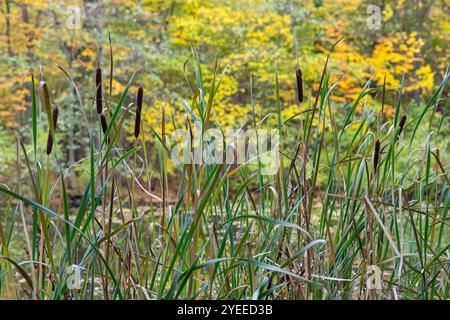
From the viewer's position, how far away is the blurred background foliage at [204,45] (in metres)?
7.59

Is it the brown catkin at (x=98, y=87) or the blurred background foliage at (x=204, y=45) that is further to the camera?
the blurred background foliage at (x=204, y=45)

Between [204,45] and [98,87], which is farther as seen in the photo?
[204,45]

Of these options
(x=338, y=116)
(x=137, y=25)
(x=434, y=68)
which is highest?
(x=137, y=25)

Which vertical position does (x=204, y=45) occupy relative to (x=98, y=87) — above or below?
below

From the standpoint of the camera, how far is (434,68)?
8.55 metres

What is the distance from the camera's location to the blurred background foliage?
7586mm

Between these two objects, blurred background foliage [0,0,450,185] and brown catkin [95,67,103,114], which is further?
blurred background foliage [0,0,450,185]

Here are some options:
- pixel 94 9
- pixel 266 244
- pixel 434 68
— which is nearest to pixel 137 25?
pixel 94 9

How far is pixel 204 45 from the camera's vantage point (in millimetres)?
8398

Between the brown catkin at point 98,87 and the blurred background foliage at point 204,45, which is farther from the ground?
the brown catkin at point 98,87

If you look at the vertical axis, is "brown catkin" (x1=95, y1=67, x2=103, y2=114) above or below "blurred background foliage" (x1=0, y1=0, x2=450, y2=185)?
above
